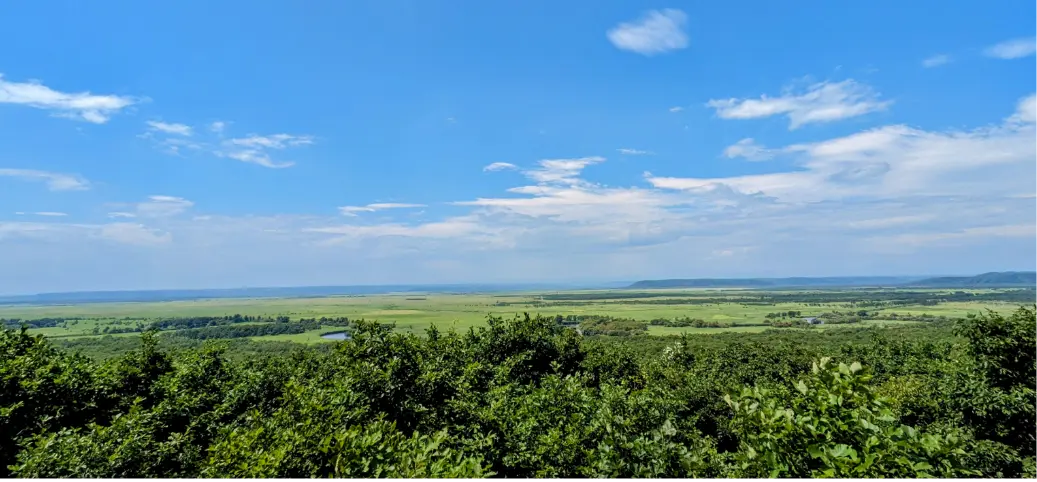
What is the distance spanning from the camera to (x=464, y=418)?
454 inches

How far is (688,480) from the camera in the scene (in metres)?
6.47

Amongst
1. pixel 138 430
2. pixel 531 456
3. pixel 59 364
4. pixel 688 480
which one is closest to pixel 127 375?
pixel 59 364

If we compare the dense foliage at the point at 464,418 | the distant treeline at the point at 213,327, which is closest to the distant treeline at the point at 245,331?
the distant treeline at the point at 213,327

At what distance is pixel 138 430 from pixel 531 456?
809cm

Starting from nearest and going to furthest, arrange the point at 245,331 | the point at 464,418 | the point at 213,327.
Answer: the point at 464,418 < the point at 245,331 < the point at 213,327

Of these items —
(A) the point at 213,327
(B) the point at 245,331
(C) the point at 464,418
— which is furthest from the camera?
(A) the point at 213,327

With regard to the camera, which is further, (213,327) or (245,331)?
(213,327)

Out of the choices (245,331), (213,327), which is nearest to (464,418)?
(245,331)

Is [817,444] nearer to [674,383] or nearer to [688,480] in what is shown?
[688,480]

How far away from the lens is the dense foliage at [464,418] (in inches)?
255

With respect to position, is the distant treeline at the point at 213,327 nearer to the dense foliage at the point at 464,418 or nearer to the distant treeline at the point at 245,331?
the distant treeline at the point at 245,331

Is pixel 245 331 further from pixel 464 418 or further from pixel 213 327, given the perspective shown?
pixel 464 418

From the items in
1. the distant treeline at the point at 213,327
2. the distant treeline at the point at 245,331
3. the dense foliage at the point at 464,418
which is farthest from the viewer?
the distant treeline at the point at 213,327

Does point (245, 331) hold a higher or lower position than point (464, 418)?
lower
